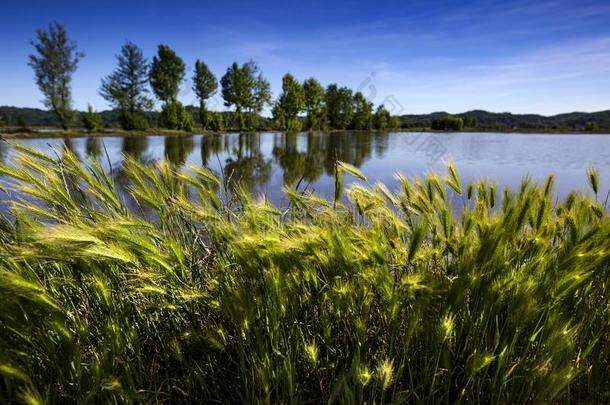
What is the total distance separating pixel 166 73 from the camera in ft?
142

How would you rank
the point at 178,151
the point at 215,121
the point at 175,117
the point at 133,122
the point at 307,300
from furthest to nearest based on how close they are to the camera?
the point at 215,121 < the point at 175,117 < the point at 133,122 < the point at 178,151 < the point at 307,300

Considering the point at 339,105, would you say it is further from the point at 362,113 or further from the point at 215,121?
the point at 215,121

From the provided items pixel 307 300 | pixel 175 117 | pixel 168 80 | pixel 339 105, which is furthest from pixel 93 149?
pixel 339 105

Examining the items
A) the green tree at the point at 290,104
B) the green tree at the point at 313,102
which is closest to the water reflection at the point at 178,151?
the green tree at the point at 290,104

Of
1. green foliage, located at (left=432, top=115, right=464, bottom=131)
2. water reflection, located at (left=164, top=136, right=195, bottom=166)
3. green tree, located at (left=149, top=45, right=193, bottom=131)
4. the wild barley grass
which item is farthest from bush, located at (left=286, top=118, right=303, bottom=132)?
the wild barley grass

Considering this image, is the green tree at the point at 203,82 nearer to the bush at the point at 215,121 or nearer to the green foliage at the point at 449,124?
the bush at the point at 215,121

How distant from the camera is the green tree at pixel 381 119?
7675 cm

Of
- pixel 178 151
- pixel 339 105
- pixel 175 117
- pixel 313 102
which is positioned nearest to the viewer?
pixel 178 151

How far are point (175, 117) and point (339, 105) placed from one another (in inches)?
1554

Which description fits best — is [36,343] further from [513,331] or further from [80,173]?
[513,331]

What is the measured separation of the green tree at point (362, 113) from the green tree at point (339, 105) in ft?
6.88

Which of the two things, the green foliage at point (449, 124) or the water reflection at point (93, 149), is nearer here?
the water reflection at point (93, 149)

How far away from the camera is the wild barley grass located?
112 centimetres

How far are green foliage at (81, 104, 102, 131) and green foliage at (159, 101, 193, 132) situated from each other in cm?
729
